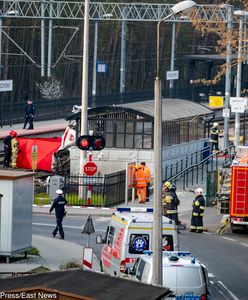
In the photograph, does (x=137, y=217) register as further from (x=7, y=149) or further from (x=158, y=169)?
(x=7, y=149)

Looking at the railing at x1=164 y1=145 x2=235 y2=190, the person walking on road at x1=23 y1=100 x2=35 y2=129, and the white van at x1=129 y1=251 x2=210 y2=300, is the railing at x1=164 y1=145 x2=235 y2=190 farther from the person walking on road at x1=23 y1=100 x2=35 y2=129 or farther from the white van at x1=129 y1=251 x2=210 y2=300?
the white van at x1=129 y1=251 x2=210 y2=300

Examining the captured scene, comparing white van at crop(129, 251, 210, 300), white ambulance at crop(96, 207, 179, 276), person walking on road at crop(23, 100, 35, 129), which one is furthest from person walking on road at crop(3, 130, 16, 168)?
white van at crop(129, 251, 210, 300)

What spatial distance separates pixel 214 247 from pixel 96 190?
8.81 meters

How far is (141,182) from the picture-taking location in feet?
129

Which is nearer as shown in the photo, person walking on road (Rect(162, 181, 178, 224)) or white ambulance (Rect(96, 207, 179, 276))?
white ambulance (Rect(96, 207, 179, 276))

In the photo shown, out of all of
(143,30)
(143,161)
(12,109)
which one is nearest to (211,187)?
(143,161)

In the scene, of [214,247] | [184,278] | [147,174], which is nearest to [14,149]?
[147,174]

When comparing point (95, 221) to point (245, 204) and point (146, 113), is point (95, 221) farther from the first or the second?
point (146, 113)

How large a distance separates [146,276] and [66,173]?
2252cm

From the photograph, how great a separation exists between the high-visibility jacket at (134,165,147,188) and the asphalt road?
6.70 ft

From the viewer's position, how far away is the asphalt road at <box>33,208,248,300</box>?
2577cm

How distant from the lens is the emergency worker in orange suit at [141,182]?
3901 centimetres

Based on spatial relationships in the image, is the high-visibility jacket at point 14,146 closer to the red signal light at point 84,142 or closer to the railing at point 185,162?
the railing at point 185,162

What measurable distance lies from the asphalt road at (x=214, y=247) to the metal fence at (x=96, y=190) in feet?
6.97
